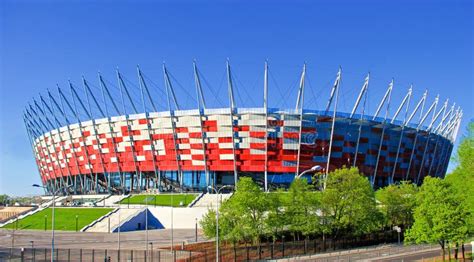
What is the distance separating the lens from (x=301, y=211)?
53.5 metres

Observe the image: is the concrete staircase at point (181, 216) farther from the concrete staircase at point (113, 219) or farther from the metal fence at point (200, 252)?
the metal fence at point (200, 252)

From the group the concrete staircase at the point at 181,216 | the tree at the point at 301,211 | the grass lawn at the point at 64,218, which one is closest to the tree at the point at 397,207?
the tree at the point at 301,211

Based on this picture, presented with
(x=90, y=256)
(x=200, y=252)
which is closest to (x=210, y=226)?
(x=200, y=252)

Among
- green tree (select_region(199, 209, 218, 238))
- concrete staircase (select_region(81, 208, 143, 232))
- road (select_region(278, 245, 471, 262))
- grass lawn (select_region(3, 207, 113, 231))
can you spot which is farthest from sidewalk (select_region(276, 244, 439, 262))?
grass lawn (select_region(3, 207, 113, 231))

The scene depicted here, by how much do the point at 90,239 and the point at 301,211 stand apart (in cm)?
2544

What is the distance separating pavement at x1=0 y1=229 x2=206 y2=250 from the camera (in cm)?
5278

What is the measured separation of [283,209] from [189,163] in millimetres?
49329

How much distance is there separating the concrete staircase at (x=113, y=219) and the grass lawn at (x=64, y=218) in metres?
1.79

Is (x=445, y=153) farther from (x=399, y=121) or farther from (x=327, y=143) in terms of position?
(x=327, y=143)

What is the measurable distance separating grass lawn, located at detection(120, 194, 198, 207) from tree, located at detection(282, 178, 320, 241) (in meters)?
34.7

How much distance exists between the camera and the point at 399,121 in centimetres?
10788

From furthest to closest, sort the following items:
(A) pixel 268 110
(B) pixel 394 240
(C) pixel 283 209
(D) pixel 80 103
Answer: (D) pixel 80 103 → (A) pixel 268 110 → (B) pixel 394 240 → (C) pixel 283 209

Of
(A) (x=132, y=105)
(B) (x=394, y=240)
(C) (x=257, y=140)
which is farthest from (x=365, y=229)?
(A) (x=132, y=105)

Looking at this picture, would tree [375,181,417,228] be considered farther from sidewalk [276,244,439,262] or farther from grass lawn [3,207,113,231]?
grass lawn [3,207,113,231]
